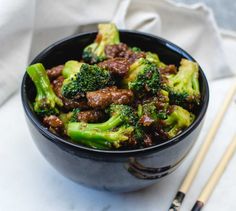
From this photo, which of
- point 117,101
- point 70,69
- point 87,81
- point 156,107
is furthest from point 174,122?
point 70,69

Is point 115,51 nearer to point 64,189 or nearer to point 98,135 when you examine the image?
point 98,135

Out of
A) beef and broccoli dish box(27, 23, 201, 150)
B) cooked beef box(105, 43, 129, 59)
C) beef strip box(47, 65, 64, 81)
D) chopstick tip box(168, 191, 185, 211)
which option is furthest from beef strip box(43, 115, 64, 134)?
chopstick tip box(168, 191, 185, 211)

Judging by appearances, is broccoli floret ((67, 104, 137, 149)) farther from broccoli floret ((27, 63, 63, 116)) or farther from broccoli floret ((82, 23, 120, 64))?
broccoli floret ((82, 23, 120, 64))

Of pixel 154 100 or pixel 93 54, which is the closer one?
pixel 154 100

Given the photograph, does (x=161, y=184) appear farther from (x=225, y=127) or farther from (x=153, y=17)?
(x=153, y=17)

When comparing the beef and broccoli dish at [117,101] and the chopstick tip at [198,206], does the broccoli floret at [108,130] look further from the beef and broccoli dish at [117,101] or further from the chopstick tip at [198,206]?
the chopstick tip at [198,206]

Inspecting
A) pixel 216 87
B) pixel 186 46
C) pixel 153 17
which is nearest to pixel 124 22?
pixel 153 17
